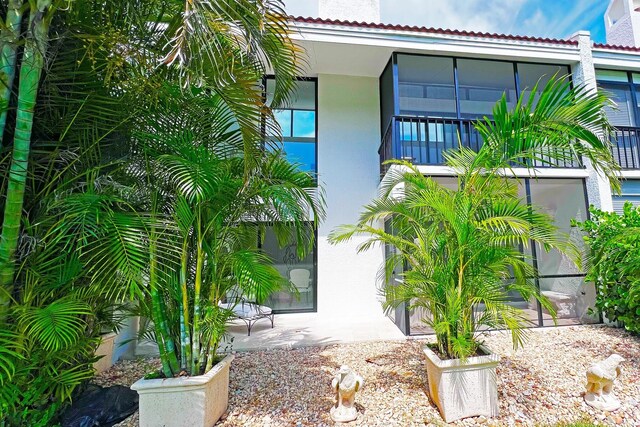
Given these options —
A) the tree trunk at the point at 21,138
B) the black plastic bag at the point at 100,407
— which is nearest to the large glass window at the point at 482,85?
the tree trunk at the point at 21,138

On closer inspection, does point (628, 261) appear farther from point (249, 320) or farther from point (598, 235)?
point (249, 320)

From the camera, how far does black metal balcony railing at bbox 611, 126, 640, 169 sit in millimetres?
6836

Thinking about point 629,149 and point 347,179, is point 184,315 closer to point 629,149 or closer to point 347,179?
point 347,179

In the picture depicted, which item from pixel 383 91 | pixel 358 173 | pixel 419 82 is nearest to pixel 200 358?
pixel 358 173

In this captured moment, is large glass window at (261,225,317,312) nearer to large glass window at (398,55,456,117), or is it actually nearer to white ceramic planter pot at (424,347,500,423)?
white ceramic planter pot at (424,347,500,423)

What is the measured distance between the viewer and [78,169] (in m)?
2.80

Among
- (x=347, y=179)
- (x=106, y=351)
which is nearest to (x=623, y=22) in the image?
(x=347, y=179)

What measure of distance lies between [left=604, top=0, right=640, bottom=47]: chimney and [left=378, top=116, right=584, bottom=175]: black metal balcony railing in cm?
605

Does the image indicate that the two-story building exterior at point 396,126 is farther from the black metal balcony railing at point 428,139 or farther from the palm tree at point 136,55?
the palm tree at point 136,55

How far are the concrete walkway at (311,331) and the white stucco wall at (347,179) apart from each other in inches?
18.9

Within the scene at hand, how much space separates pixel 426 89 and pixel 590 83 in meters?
3.91

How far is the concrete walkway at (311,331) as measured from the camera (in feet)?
17.8

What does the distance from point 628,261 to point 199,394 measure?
722cm

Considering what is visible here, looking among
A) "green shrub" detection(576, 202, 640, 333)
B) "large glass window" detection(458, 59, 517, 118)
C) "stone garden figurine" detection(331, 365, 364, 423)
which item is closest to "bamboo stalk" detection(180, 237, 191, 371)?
"stone garden figurine" detection(331, 365, 364, 423)
